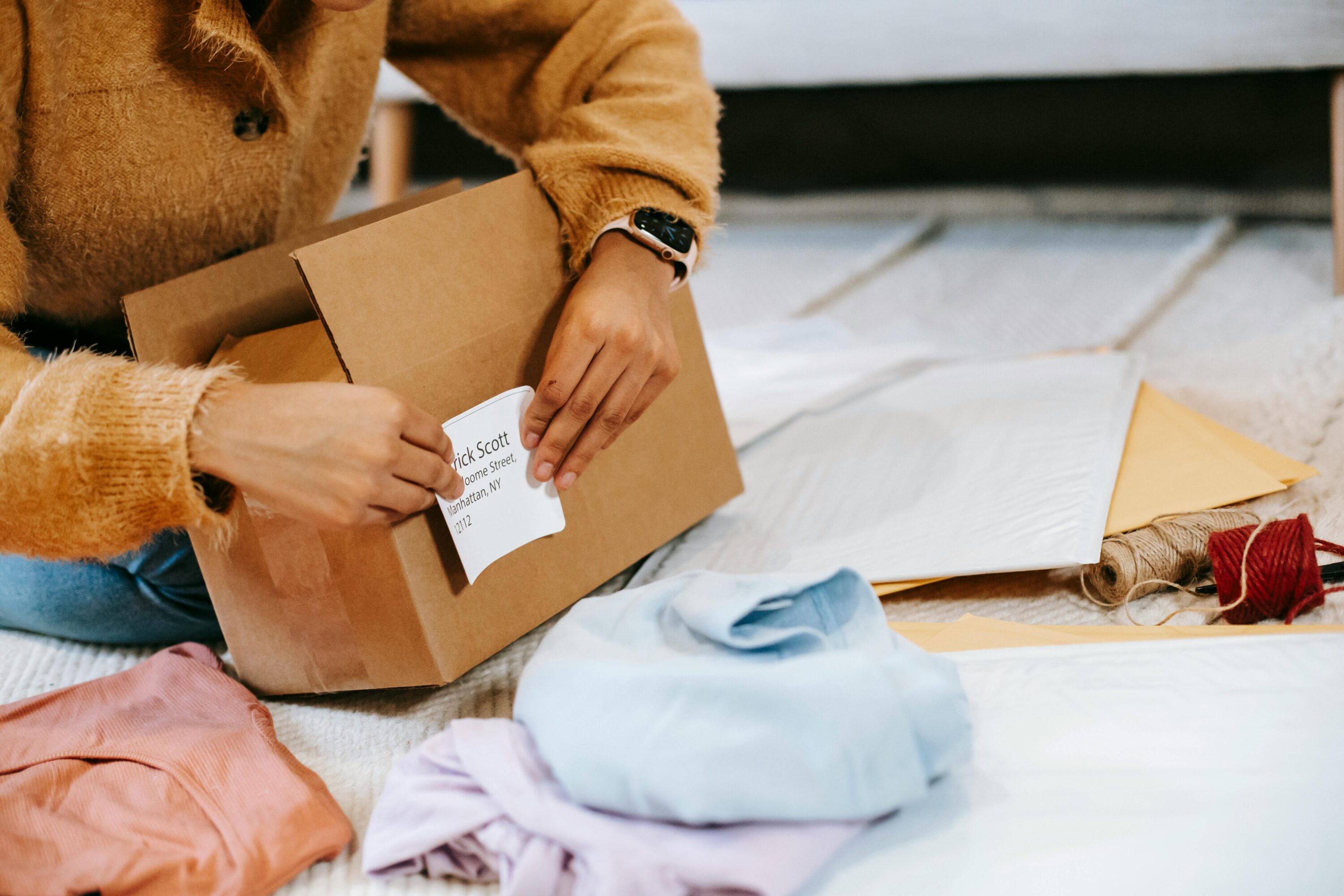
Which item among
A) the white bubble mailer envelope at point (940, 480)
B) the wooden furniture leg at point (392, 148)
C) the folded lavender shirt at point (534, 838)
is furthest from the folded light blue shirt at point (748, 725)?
the wooden furniture leg at point (392, 148)

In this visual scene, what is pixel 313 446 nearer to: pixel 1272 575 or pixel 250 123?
pixel 250 123

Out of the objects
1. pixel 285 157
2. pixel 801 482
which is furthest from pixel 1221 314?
pixel 285 157

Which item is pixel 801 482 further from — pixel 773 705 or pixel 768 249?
pixel 768 249

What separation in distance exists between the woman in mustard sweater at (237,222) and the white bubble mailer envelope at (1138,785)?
0.27 metres

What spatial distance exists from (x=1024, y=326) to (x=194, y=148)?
0.94 metres

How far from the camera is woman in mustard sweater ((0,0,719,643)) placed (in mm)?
493

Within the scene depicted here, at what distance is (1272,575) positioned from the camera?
2.06ft

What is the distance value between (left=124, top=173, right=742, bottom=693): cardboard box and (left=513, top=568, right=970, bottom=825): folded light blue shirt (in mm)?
93

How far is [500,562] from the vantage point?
2.00 ft

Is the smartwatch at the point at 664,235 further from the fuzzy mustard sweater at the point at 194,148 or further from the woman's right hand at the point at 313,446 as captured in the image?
the woman's right hand at the point at 313,446

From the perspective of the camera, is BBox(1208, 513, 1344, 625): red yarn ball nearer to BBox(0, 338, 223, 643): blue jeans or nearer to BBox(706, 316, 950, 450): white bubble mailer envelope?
BBox(706, 316, 950, 450): white bubble mailer envelope

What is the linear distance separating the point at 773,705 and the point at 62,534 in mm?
353

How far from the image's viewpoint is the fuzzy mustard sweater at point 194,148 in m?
0.50

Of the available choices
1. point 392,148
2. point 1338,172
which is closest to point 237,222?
point 392,148
